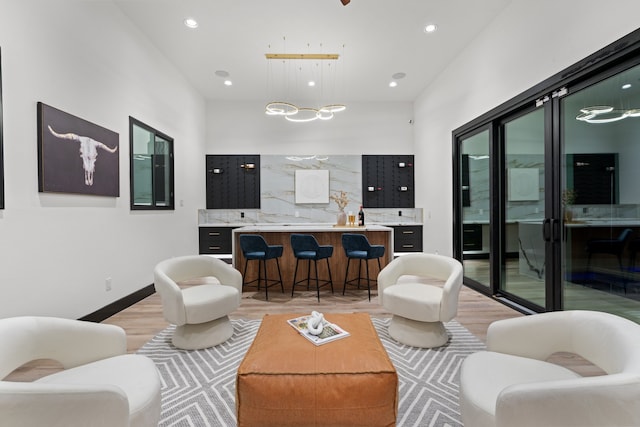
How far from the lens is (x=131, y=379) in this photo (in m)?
1.36

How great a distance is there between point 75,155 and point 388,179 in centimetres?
571

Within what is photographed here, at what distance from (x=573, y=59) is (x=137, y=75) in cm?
511

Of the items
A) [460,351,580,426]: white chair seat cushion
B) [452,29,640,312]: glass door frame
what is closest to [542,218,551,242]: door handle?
[452,29,640,312]: glass door frame

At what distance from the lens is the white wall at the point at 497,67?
255cm

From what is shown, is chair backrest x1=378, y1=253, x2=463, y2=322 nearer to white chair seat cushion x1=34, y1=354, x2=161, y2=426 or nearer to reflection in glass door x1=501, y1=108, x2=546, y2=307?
reflection in glass door x1=501, y1=108, x2=546, y2=307

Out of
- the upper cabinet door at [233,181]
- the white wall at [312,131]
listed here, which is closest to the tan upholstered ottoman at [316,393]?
the upper cabinet door at [233,181]

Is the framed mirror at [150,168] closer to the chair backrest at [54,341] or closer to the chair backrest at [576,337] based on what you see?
the chair backrest at [54,341]

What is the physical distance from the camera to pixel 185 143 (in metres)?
5.77

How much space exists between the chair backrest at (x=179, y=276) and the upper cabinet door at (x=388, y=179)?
448 centimetres

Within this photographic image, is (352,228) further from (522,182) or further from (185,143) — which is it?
(185,143)

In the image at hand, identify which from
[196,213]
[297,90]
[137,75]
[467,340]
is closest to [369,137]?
[297,90]

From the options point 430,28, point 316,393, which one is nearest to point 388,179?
point 430,28

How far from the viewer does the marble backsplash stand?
692cm

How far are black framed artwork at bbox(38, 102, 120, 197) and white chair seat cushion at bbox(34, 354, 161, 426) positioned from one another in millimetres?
1982
